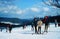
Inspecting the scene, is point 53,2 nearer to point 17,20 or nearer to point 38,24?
point 38,24

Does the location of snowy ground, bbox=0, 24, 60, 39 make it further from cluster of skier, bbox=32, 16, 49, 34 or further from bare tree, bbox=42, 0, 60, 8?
bare tree, bbox=42, 0, 60, 8

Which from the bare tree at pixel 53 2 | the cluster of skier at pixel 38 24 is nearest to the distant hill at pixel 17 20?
the cluster of skier at pixel 38 24

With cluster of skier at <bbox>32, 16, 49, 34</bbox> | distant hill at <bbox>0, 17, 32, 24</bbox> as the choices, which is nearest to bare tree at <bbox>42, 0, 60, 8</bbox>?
cluster of skier at <bbox>32, 16, 49, 34</bbox>

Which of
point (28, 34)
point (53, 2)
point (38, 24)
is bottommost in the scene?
point (28, 34)

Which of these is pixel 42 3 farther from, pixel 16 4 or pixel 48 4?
pixel 16 4

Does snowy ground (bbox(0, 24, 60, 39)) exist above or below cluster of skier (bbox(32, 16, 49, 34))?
below

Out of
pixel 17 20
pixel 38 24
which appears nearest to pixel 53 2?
pixel 38 24

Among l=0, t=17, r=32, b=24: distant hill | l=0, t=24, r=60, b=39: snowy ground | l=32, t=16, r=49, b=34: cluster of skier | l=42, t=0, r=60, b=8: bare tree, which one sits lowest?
l=0, t=24, r=60, b=39: snowy ground

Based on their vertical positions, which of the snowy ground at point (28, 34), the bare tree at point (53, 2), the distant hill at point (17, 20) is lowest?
the snowy ground at point (28, 34)

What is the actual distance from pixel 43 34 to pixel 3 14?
57 centimetres

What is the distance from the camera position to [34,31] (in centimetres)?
225

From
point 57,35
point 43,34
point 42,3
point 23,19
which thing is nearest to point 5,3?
point 23,19

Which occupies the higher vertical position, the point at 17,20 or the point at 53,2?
the point at 53,2

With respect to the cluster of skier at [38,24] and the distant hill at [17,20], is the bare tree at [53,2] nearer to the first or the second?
the cluster of skier at [38,24]
